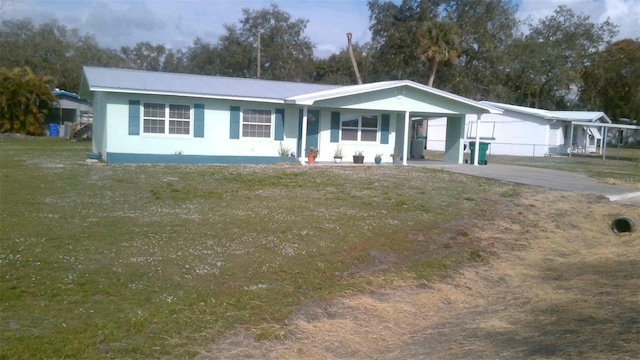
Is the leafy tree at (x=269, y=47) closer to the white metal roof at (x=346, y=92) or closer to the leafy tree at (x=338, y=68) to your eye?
the leafy tree at (x=338, y=68)

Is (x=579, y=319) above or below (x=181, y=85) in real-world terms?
below

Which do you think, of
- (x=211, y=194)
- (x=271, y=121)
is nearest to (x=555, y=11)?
(x=271, y=121)

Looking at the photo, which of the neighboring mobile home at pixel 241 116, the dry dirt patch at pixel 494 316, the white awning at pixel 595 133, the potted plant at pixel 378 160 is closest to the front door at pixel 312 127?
the neighboring mobile home at pixel 241 116

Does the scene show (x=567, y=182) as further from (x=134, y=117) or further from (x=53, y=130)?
(x=53, y=130)

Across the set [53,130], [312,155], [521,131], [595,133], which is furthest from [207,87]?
[595,133]

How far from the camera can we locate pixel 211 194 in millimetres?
14195

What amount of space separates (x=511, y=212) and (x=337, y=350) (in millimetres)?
9410

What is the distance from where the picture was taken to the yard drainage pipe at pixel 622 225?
13241 millimetres

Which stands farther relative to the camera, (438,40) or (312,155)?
(438,40)

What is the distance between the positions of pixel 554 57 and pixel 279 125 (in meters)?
44.5

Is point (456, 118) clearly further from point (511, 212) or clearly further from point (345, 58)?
point (345, 58)

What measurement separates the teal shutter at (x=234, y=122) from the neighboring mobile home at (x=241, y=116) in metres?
0.04

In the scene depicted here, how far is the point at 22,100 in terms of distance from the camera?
43562mm

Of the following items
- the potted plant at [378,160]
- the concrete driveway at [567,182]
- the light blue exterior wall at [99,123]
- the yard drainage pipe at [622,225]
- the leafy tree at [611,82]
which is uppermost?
the leafy tree at [611,82]
